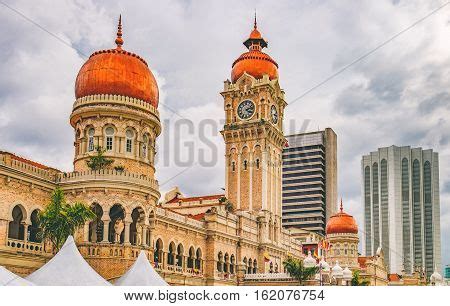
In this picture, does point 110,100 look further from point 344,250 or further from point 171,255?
point 344,250

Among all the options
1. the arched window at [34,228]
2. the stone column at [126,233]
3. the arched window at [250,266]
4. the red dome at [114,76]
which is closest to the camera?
the arched window at [34,228]

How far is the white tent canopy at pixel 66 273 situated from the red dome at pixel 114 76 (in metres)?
12.5

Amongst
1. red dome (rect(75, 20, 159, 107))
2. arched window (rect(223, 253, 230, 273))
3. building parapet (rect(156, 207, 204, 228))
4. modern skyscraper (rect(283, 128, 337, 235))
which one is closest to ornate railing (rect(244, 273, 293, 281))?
arched window (rect(223, 253, 230, 273))

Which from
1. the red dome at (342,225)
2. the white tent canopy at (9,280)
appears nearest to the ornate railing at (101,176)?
the white tent canopy at (9,280)

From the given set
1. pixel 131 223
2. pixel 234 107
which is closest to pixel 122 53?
pixel 131 223

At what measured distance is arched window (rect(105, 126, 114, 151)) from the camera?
38438mm

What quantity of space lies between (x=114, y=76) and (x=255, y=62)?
33435 mm

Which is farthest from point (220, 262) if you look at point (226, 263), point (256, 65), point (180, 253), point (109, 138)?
point (256, 65)

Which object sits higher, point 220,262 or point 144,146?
Result: point 144,146

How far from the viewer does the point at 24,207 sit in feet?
114

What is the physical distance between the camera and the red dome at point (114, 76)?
125 feet

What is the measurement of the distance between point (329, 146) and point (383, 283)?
4814cm

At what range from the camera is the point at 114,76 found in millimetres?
38281

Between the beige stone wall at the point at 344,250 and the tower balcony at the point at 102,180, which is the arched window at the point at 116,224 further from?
the beige stone wall at the point at 344,250
